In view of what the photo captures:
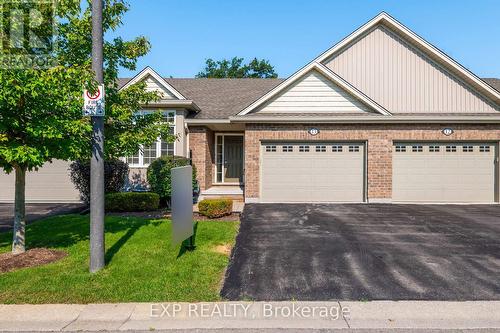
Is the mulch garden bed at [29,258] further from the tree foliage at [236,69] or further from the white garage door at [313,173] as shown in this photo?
the tree foliage at [236,69]

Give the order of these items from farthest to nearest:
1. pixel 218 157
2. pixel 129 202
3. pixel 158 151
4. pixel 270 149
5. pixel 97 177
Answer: pixel 218 157
pixel 158 151
pixel 270 149
pixel 129 202
pixel 97 177

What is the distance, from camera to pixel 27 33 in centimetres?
648

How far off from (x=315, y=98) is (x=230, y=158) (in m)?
5.76

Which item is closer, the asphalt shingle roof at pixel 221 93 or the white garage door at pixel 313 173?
the white garage door at pixel 313 173

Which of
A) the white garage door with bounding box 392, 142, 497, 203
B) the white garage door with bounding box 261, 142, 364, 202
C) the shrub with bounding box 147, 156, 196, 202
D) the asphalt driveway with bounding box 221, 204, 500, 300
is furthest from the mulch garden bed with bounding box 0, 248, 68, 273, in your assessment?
the white garage door with bounding box 392, 142, 497, 203

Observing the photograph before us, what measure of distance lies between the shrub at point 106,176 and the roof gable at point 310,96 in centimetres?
559

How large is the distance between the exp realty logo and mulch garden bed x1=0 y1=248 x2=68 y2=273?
3679 mm

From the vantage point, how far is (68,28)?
7.01 m

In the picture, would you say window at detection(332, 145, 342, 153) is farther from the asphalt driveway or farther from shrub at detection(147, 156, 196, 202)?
shrub at detection(147, 156, 196, 202)

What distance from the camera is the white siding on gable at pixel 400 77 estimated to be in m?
14.4

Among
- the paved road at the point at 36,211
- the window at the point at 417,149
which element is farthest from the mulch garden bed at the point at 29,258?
the window at the point at 417,149

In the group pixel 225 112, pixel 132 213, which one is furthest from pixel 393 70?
pixel 132 213

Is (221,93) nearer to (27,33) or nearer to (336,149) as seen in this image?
(336,149)

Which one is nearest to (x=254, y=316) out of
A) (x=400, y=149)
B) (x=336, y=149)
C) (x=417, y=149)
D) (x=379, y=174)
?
(x=336, y=149)
